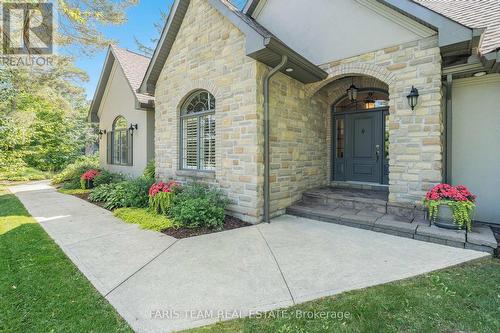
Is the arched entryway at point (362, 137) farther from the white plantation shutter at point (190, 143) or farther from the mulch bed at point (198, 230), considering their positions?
the white plantation shutter at point (190, 143)

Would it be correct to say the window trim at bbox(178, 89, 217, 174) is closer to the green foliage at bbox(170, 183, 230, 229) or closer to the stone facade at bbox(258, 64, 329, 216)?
the green foliage at bbox(170, 183, 230, 229)

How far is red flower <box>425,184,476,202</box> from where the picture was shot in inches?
166

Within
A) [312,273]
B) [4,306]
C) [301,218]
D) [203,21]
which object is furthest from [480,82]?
[4,306]

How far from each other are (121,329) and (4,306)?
1.41 metres

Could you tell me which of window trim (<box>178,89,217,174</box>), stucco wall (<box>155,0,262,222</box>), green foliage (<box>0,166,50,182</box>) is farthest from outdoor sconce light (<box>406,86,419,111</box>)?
green foliage (<box>0,166,50,182</box>)

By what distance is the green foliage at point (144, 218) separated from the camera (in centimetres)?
511

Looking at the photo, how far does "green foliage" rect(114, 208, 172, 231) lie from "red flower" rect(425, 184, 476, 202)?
16.4 ft

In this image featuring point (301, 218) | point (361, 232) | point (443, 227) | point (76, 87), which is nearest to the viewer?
point (443, 227)

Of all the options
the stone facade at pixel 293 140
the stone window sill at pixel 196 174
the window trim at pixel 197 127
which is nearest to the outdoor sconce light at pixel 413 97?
the stone facade at pixel 293 140

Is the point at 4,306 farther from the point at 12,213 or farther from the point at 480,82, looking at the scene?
the point at 480,82

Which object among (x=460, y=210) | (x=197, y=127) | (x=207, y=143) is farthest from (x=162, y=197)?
(x=460, y=210)

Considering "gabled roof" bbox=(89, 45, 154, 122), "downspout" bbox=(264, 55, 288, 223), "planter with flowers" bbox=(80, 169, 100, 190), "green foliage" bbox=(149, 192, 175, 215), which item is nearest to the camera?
"downspout" bbox=(264, 55, 288, 223)

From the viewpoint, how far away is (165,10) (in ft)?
56.5

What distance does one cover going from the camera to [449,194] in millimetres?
4277
